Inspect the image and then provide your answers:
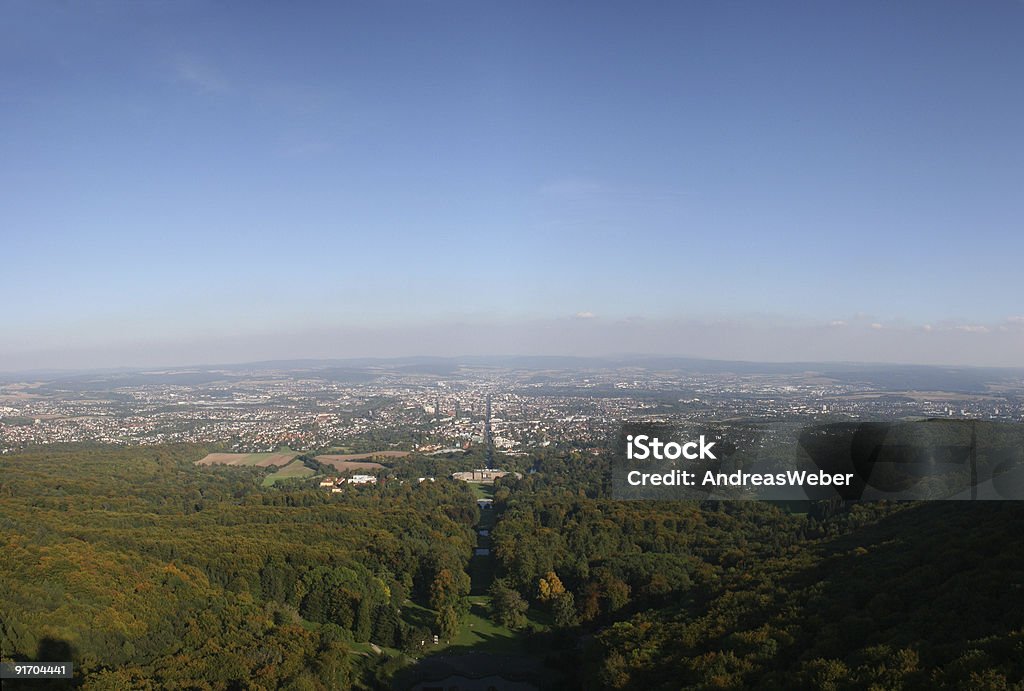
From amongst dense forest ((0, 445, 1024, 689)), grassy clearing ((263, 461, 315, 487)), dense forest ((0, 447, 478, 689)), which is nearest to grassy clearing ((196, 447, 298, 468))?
grassy clearing ((263, 461, 315, 487))

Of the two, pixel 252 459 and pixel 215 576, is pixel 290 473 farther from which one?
pixel 215 576

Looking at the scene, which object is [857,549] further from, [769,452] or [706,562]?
[769,452]

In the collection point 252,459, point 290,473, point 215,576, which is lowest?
point 290,473

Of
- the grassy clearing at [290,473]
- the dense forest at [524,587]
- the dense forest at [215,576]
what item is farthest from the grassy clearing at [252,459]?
the dense forest at [524,587]

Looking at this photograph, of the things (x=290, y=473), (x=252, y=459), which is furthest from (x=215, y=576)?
(x=252, y=459)

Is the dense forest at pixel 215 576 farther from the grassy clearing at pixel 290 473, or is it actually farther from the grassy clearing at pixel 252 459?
the grassy clearing at pixel 252 459

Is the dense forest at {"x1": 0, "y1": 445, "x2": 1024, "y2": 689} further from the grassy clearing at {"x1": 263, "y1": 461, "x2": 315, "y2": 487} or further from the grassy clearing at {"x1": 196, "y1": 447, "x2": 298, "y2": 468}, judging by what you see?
the grassy clearing at {"x1": 196, "y1": 447, "x2": 298, "y2": 468}

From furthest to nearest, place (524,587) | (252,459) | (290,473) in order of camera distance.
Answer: (252,459), (290,473), (524,587)

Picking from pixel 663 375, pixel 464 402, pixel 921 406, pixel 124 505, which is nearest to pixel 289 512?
pixel 124 505
